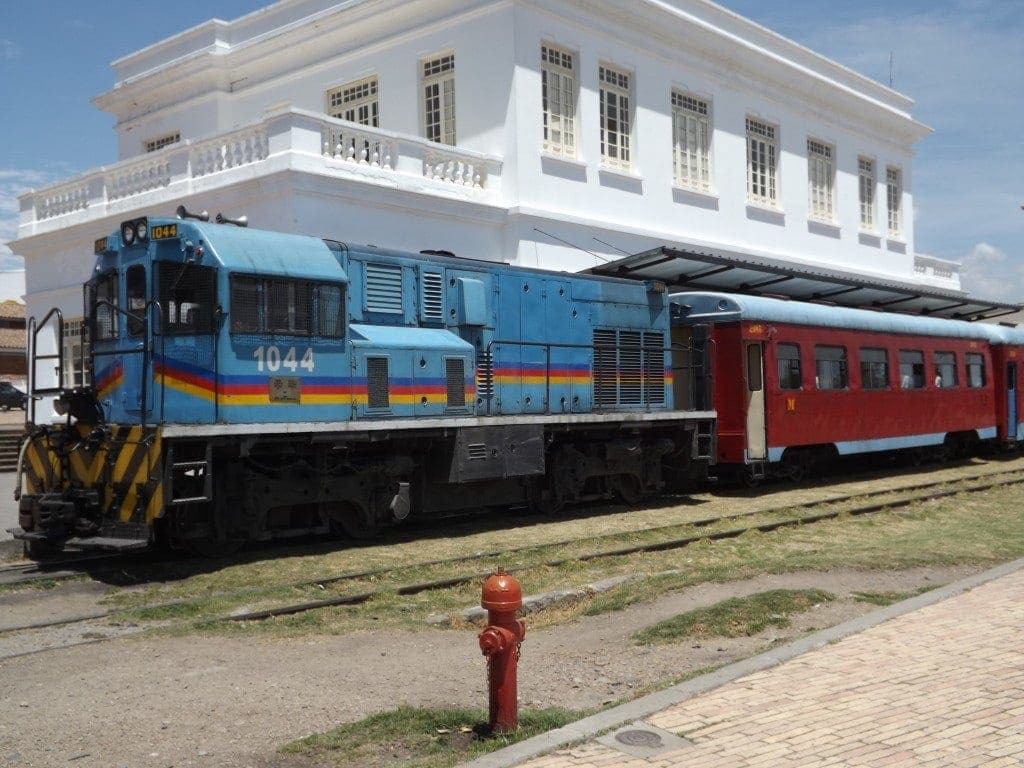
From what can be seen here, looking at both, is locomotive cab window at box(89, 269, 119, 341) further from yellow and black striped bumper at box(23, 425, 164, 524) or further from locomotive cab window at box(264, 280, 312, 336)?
locomotive cab window at box(264, 280, 312, 336)

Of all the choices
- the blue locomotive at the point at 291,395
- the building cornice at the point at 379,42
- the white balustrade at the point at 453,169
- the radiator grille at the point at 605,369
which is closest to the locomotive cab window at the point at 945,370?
the building cornice at the point at 379,42

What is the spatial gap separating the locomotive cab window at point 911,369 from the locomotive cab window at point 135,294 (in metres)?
15.5

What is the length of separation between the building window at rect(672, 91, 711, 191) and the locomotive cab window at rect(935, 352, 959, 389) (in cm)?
701

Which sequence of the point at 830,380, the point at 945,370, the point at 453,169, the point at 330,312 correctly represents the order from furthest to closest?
the point at 945,370 → the point at 453,169 → the point at 830,380 → the point at 330,312

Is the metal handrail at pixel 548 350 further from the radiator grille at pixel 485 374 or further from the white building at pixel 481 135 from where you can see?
the white building at pixel 481 135

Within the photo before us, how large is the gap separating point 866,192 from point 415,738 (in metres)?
30.3

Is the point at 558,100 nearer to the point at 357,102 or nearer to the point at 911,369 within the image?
the point at 357,102

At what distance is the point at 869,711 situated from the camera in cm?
573

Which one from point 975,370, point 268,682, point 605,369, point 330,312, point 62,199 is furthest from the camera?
point 975,370

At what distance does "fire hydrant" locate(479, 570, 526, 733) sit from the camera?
5.57 metres

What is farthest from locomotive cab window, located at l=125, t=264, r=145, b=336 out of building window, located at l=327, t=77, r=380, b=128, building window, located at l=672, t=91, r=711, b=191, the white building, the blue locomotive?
building window, located at l=672, t=91, r=711, b=191

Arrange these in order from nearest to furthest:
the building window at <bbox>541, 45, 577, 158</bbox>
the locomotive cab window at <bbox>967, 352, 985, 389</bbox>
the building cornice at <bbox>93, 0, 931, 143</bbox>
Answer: the building window at <bbox>541, 45, 577, 158</bbox> < the building cornice at <bbox>93, 0, 931, 143</bbox> < the locomotive cab window at <bbox>967, 352, 985, 389</bbox>

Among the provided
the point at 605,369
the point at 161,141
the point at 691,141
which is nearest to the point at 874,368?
the point at 605,369

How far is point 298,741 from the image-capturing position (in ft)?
18.4
